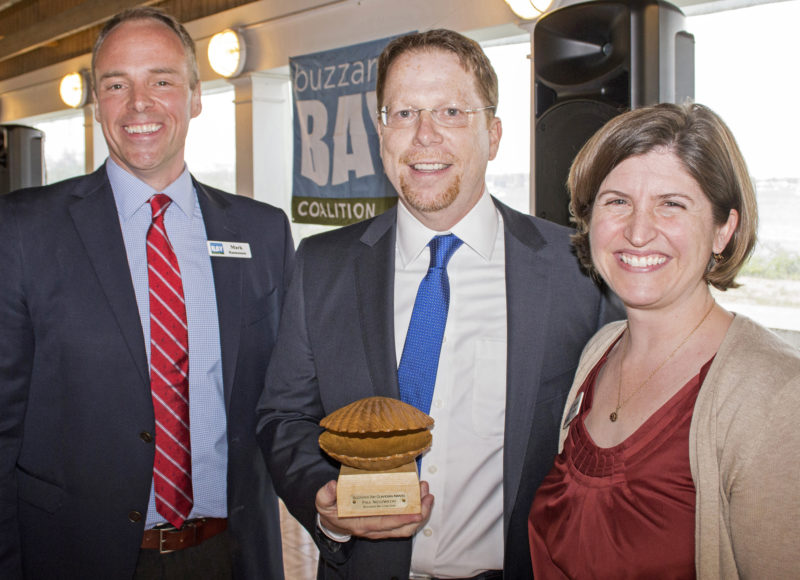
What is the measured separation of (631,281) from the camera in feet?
4.48

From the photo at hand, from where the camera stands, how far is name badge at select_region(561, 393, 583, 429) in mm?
1494

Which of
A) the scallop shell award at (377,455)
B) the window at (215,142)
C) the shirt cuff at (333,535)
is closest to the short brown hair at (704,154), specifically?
the scallop shell award at (377,455)

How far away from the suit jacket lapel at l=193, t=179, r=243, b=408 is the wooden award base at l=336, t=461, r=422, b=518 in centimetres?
62

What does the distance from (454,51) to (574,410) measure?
2.88ft

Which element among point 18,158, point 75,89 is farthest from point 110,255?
point 75,89

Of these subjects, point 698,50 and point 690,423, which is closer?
point 690,423

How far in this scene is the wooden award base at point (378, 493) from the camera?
4.14 ft

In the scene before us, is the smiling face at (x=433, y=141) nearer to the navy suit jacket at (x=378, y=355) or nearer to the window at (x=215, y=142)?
the navy suit jacket at (x=378, y=355)

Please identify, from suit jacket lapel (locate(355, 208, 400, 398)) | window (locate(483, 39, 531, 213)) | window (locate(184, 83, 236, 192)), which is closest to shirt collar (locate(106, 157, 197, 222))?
suit jacket lapel (locate(355, 208, 400, 398))

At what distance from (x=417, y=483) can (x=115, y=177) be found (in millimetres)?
1166

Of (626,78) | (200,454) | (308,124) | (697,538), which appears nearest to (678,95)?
(626,78)

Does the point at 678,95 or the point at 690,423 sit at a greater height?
the point at 678,95

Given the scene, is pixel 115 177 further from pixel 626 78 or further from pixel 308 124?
pixel 308 124

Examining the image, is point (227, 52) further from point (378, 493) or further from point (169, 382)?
point (378, 493)
